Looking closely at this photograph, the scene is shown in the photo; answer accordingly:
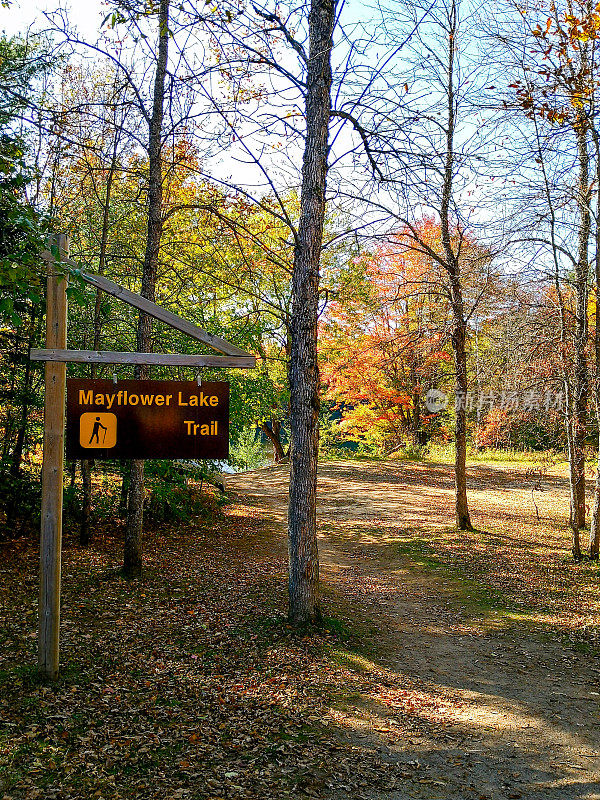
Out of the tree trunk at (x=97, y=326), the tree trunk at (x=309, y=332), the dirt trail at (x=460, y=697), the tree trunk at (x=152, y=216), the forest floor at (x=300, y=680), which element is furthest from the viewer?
the tree trunk at (x=97, y=326)

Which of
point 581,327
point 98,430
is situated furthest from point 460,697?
point 581,327

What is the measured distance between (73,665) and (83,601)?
1.83 metres

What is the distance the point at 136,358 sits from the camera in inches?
224

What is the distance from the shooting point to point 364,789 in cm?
433

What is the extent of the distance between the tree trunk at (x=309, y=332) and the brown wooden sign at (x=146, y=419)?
1568 millimetres

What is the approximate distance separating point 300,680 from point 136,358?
3.42m

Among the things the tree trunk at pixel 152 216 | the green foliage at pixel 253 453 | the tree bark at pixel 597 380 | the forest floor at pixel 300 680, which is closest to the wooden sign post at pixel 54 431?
the forest floor at pixel 300 680

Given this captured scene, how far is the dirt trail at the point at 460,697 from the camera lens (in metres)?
4.57

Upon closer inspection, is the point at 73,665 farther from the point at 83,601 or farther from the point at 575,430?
the point at 575,430

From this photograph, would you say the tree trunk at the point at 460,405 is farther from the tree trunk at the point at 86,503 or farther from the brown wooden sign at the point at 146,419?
the brown wooden sign at the point at 146,419

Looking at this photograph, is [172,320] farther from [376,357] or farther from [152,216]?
[376,357]

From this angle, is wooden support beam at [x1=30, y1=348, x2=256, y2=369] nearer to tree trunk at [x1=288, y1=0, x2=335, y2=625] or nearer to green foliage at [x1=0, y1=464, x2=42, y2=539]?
tree trunk at [x1=288, y1=0, x2=335, y2=625]

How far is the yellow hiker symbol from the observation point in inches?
217

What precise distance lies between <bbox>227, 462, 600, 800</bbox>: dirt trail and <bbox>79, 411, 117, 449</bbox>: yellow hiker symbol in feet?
10.2
